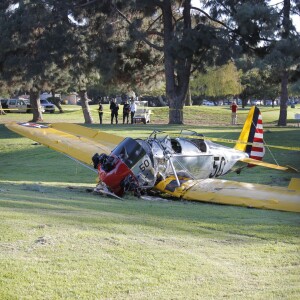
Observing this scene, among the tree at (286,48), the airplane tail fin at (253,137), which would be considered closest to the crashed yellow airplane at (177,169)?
the airplane tail fin at (253,137)

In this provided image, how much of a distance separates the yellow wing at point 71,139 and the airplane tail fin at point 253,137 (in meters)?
4.13

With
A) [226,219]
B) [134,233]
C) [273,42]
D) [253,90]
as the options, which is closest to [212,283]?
[134,233]

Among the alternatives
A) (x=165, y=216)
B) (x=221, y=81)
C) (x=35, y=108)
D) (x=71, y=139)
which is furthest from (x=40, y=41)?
(x=165, y=216)

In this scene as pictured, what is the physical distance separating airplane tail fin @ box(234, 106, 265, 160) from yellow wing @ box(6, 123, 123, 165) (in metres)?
4.13

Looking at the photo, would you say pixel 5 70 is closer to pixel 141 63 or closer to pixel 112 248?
pixel 141 63

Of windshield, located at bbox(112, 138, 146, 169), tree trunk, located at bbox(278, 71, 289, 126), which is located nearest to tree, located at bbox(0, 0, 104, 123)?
tree trunk, located at bbox(278, 71, 289, 126)

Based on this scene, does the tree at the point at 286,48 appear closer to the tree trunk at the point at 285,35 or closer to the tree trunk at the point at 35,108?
the tree trunk at the point at 285,35

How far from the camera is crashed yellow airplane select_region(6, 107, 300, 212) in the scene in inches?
444

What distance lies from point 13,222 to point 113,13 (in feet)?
111

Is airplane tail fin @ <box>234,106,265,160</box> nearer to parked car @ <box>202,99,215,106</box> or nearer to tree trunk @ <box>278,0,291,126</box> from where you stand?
tree trunk @ <box>278,0,291,126</box>

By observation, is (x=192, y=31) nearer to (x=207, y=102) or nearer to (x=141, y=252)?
(x=141, y=252)

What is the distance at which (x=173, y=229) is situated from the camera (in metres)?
7.28

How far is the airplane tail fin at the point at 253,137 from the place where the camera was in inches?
641

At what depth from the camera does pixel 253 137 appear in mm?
16625
